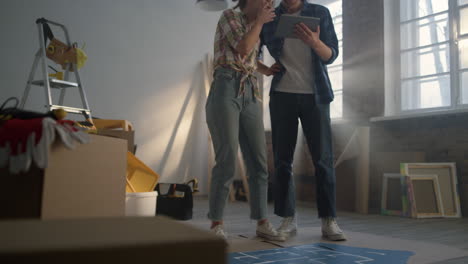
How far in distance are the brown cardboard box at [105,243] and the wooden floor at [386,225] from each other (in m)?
1.71

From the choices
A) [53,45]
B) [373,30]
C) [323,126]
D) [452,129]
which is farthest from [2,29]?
[452,129]

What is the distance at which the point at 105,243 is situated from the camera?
1.08ft

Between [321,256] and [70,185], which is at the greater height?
[70,185]

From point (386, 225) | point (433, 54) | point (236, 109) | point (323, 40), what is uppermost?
point (433, 54)

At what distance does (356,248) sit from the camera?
63.9 inches

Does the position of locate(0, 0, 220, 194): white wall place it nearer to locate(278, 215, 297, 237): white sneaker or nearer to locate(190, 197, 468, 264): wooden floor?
locate(190, 197, 468, 264): wooden floor

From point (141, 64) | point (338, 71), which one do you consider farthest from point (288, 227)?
point (141, 64)

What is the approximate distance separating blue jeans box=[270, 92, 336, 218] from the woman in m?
0.12

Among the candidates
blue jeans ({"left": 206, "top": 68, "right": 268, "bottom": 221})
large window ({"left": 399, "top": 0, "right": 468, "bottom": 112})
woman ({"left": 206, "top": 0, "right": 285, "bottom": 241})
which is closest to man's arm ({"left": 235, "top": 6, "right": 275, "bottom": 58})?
woman ({"left": 206, "top": 0, "right": 285, "bottom": 241})

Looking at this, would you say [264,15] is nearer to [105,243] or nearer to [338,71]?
[105,243]

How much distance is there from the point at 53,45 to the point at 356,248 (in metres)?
2.25

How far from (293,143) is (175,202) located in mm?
1055

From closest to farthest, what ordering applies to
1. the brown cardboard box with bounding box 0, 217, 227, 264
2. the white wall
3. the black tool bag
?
1. the brown cardboard box with bounding box 0, 217, 227, 264
2. the black tool bag
3. the white wall

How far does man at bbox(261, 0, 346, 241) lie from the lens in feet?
5.98
